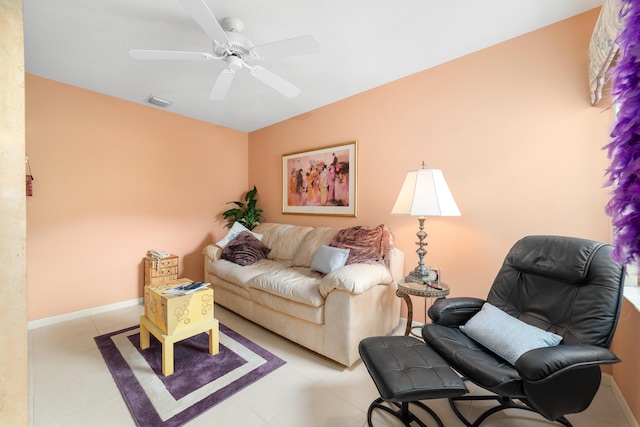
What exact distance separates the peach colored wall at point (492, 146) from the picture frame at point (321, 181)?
5.8 inches

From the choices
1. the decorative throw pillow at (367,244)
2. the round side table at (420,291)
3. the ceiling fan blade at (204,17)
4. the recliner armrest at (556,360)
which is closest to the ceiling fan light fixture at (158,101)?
the ceiling fan blade at (204,17)

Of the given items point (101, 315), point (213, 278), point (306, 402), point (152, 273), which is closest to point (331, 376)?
point (306, 402)

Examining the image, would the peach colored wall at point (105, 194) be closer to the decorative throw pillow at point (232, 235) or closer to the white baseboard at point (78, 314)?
the white baseboard at point (78, 314)

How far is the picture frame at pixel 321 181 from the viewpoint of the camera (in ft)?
9.87

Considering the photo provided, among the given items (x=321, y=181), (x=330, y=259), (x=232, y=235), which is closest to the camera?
(x=330, y=259)

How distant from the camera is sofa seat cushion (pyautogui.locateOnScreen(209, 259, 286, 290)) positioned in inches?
102

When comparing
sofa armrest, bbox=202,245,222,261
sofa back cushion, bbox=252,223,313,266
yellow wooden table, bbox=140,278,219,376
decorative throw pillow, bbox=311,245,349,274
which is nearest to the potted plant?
sofa back cushion, bbox=252,223,313,266

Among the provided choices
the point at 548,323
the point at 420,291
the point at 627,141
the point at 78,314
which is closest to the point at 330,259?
the point at 420,291

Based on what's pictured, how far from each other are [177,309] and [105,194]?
2037mm

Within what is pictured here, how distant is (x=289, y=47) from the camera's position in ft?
5.18

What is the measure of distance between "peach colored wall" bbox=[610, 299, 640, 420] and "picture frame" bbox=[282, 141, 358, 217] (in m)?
2.14

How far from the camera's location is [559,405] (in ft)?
3.67

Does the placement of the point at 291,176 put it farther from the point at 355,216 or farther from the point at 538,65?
the point at 538,65

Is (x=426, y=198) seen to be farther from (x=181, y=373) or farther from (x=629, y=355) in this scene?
(x=181, y=373)
